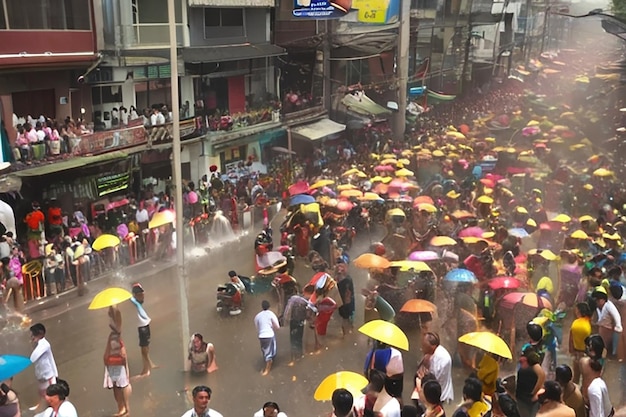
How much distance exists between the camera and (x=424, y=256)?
1114 cm

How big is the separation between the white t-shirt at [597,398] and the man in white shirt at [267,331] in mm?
4092

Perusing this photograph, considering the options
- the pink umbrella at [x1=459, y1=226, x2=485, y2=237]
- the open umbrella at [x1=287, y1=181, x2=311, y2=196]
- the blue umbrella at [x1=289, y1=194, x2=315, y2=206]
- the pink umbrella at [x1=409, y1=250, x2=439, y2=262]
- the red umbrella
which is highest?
the red umbrella

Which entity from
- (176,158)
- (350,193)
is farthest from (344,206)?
(176,158)

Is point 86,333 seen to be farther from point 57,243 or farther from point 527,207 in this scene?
point 527,207

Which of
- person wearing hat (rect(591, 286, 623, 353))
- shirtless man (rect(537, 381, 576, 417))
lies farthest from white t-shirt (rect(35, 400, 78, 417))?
person wearing hat (rect(591, 286, 623, 353))

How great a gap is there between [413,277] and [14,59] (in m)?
9.77

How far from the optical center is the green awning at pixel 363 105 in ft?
84.7

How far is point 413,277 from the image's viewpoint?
1031 centimetres

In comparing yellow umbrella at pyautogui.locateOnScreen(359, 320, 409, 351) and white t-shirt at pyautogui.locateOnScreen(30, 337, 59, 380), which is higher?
yellow umbrella at pyautogui.locateOnScreen(359, 320, 409, 351)

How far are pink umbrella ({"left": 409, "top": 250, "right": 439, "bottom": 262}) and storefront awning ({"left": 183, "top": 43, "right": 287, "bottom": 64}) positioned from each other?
1060 centimetres

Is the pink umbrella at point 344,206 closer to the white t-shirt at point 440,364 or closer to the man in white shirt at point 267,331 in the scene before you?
the man in white shirt at point 267,331

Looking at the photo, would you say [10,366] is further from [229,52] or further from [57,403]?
[229,52]

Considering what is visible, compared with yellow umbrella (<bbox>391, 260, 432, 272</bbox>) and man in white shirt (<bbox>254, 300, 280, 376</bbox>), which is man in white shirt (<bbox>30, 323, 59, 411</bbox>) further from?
yellow umbrella (<bbox>391, 260, 432, 272</bbox>)

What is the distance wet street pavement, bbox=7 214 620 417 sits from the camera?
338 inches
